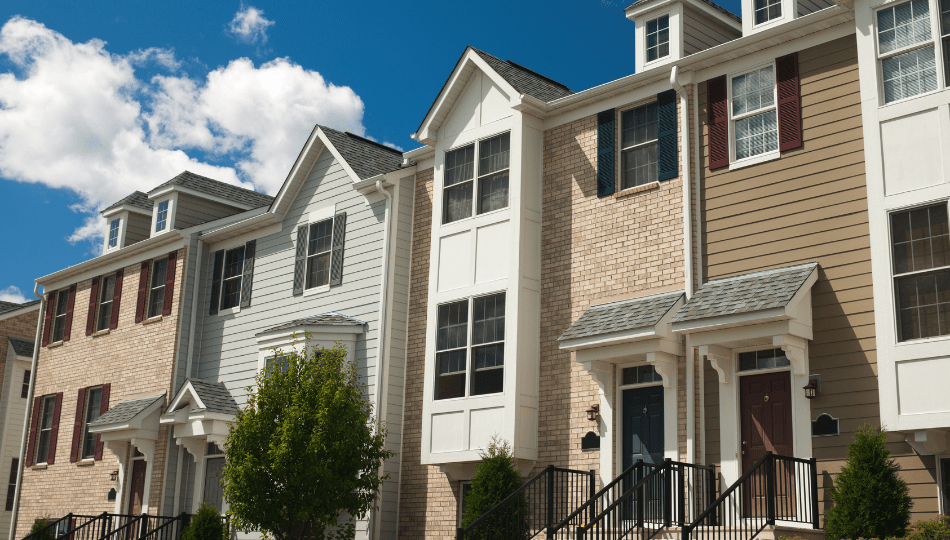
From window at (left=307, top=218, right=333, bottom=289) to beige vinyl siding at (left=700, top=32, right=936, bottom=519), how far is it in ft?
30.6

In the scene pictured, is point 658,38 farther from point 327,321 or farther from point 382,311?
point 327,321

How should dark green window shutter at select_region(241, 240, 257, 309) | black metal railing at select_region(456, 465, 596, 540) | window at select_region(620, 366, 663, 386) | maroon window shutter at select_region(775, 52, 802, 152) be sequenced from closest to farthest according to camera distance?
maroon window shutter at select_region(775, 52, 802, 152) < black metal railing at select_region(456, 465, 596, 540) < window at select_region(620, 366, 663, 386) < dark green window shutter at select_region(241, 240, 257, 309)

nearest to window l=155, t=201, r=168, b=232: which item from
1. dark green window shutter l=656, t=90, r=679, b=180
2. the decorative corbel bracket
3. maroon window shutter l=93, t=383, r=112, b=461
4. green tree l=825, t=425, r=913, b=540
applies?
maroon window shutter l=93, t=383, r=112, b=461

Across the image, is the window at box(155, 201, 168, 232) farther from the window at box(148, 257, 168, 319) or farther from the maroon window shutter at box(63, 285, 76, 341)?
the maroon window shutter at box(63, 285, 76, 341)

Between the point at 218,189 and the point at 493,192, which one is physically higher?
the point at 218,189

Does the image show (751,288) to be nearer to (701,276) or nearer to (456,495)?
(701,276)

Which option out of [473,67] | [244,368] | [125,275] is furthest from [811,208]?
[125,275]

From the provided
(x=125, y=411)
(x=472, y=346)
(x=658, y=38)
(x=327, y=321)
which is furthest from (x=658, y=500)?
(x=125, y=411)

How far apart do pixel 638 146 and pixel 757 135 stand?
→ 222 cm

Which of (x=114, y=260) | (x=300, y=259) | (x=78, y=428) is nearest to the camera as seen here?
(x=300, y=259)

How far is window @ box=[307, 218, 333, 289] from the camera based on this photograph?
20906mm

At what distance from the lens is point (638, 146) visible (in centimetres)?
1577

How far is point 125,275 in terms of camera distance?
85.7 feet

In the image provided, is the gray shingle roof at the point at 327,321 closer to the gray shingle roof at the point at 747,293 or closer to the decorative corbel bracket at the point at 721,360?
the gray shingle roof at the point at 747,293
